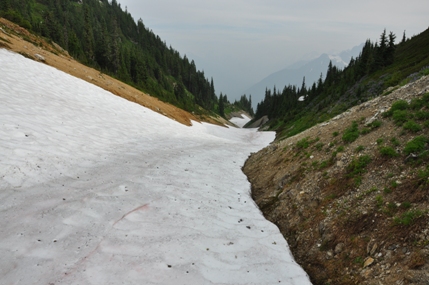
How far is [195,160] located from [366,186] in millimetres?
10650

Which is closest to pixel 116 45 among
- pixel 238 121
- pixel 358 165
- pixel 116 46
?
pixel 116 46

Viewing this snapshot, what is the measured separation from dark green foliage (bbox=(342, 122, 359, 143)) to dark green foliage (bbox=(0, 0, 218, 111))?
64.3m

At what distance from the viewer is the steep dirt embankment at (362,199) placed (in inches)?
249

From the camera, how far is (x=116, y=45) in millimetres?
80750

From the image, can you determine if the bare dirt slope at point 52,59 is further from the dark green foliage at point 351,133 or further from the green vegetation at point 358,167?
the green vegetation at point 358,167

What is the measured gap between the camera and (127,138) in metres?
18.2

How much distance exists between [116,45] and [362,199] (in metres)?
90.7

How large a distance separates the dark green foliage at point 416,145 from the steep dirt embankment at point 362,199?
0.03 metres

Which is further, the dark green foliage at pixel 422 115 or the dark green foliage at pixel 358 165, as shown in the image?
the dark green foliage at pixel 422 115

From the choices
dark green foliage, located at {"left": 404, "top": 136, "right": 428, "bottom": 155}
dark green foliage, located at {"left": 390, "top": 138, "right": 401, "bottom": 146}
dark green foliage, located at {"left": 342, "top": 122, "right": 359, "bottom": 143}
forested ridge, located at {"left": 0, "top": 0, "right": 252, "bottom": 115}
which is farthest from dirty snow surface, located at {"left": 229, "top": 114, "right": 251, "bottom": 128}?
dark green foliage, located at {"left": 404, "top": 136, "right": 428, "bottom": 155}

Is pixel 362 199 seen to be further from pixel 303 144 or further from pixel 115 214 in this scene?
pixel 115 214

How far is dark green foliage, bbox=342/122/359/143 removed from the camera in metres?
12.2

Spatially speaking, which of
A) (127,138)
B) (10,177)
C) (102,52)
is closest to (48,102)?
(127,138)

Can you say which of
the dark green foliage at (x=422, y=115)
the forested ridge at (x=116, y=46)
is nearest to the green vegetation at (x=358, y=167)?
the dark green foliage at (x=422, y=115)
